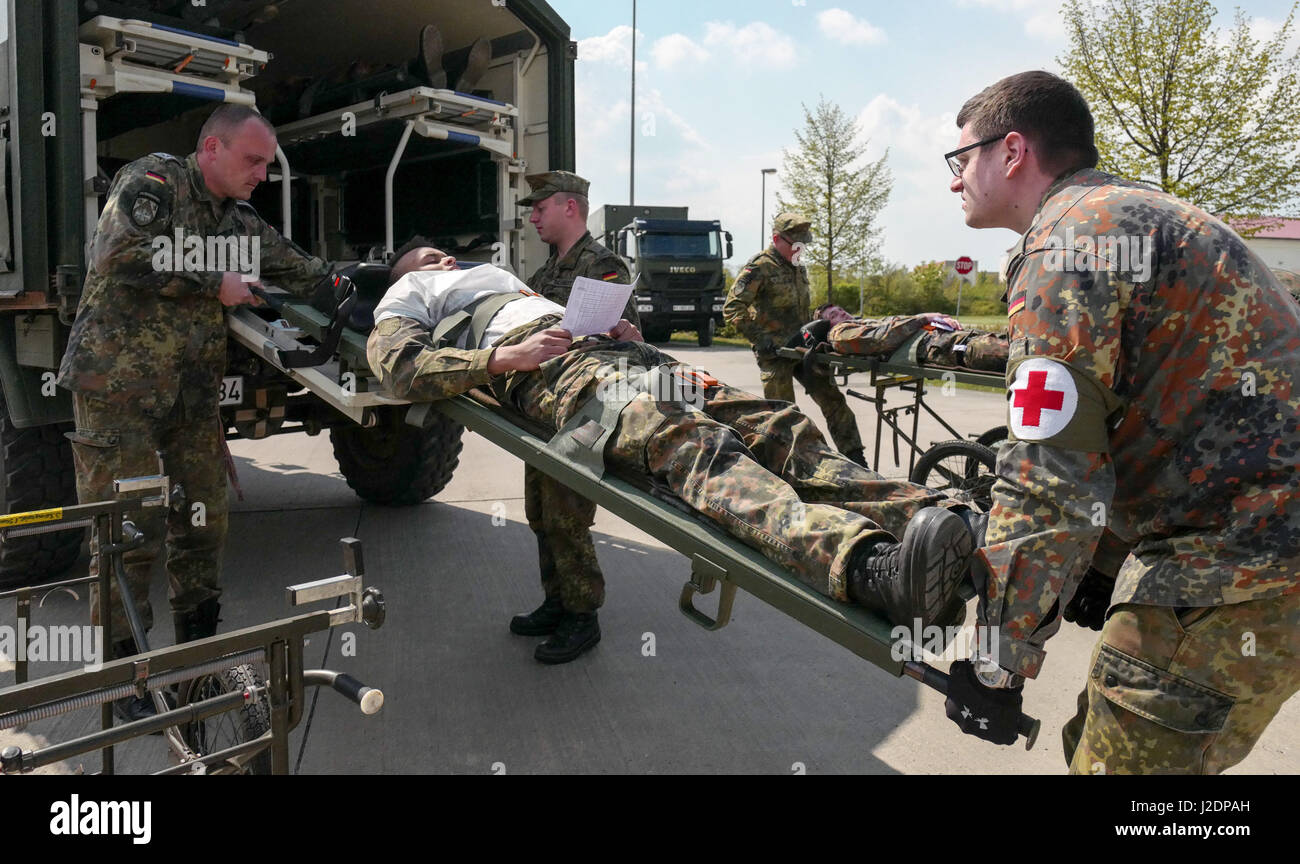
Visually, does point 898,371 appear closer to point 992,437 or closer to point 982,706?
point 992,437

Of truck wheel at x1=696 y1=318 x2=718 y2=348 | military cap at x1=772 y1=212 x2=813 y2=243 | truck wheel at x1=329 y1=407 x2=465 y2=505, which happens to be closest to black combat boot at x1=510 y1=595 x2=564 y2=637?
truck wheel at x1=329 y1=407 x2=465 y2=505

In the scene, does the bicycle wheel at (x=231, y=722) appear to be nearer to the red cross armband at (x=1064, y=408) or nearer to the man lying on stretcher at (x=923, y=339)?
the red cross armband at (x=1064, y=408)

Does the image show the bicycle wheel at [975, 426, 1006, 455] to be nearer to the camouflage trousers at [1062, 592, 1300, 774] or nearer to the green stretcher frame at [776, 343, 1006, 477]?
the green stretcher frame at [776, 343, 1006, 477]

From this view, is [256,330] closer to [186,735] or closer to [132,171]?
[132,171]

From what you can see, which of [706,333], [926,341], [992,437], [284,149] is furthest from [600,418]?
[706,333]

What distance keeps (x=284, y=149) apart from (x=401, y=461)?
84.5 inches

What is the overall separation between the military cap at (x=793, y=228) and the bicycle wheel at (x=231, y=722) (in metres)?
5.46

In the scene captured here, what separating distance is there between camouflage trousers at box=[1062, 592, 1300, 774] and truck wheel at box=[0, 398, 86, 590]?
14.1 feet

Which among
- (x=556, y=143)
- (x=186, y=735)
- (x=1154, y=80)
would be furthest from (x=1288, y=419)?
(x=1154, y=80)

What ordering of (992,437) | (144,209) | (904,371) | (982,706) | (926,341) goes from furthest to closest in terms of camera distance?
(992,437) < (904,371) < (926,341) < (144,209) < (982,706)

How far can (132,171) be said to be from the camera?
3438 millimetres

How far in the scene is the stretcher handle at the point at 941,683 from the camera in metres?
1.72

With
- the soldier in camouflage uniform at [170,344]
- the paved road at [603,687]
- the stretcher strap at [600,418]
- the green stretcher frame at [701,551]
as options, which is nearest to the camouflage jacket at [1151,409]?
the green stretcher frame at [701,551]

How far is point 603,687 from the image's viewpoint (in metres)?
3.65
